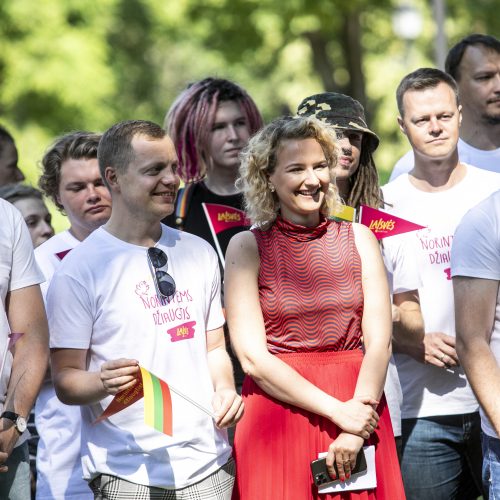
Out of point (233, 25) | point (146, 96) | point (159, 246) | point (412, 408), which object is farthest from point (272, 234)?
point (146, 96)

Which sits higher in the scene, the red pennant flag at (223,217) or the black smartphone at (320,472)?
the red pennant flag at (223,217)

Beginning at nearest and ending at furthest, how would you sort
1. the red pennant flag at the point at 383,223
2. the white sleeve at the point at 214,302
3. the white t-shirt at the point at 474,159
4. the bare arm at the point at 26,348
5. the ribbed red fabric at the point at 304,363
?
the bare arm at the point at 26,348, the ribbed red fabric at the point at 304,363, the white sleeve at the point at 214,302, the red pennant flag at the point at 383,223, the white t-shirt at the point at 474,159

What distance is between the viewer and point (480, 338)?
12.8 feet

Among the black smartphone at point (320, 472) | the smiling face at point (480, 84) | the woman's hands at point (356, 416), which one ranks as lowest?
the black smartphone at point (320, 472)

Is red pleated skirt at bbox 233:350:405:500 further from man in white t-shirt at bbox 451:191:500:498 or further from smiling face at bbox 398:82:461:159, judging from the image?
Result: smiling face at bbox 398:82:461:159

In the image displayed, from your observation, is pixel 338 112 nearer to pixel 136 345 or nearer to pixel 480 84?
pixel 480 84

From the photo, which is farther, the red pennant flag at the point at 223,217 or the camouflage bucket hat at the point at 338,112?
the red pennant flag at the point at 223,217

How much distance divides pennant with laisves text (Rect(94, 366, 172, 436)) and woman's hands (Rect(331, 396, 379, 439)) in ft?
2.14

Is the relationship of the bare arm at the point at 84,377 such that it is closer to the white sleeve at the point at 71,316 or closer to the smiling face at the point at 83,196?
the white sleeve at the point at 71,316

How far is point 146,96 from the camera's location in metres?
29.4

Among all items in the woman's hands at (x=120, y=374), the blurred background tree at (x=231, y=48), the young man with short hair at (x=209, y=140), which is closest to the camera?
the woman's hands at (x=120, y=374)

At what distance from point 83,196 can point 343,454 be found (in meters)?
1.89

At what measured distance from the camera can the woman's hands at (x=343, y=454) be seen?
396 cm

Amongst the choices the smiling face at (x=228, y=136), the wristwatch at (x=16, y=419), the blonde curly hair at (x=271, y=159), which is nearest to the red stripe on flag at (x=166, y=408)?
the wristwatch at (x=16, y=419)
